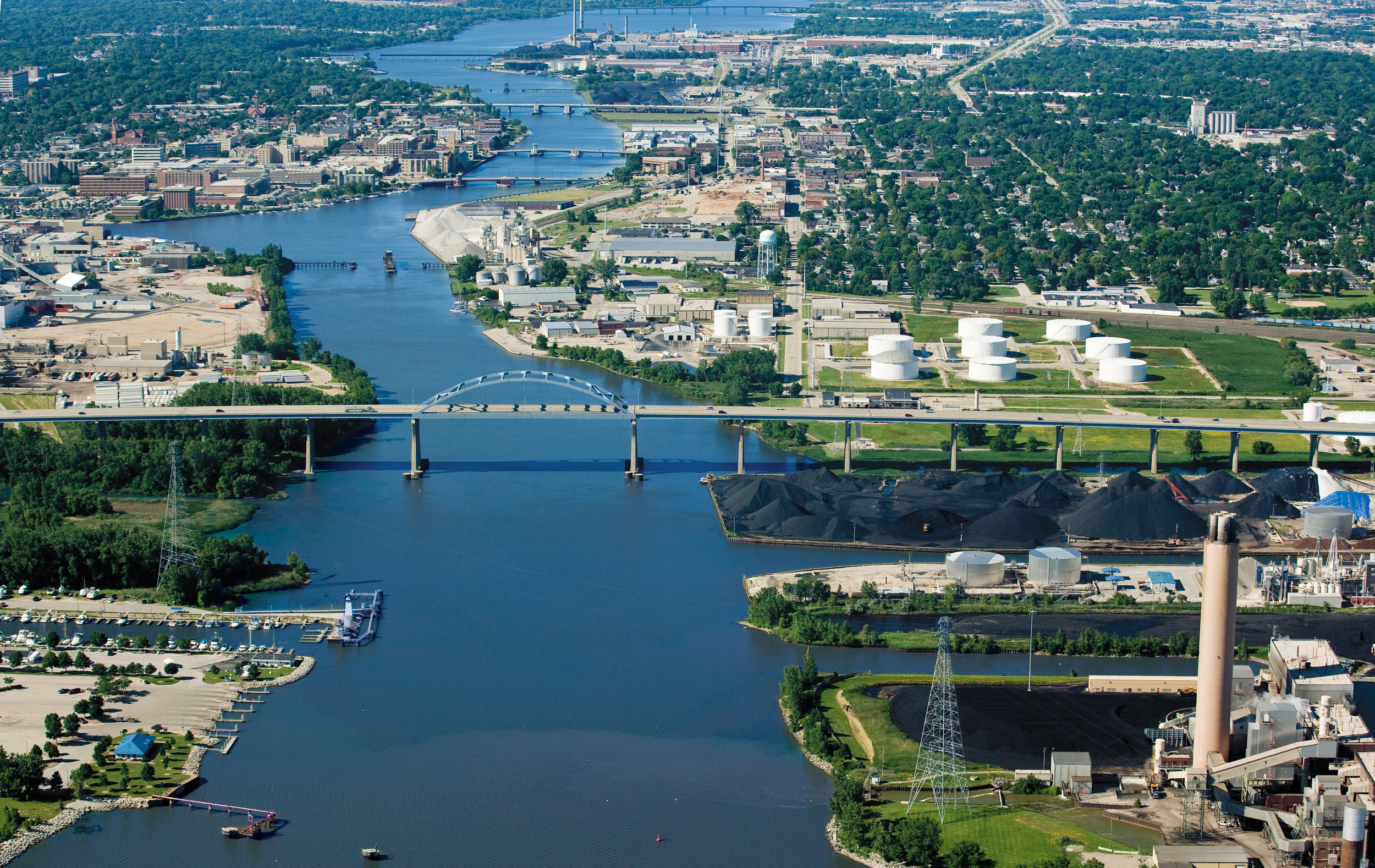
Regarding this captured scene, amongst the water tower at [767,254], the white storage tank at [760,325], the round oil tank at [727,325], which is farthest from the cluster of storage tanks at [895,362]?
the water tower at [767,254]

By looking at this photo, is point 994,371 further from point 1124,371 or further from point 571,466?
point 571,466

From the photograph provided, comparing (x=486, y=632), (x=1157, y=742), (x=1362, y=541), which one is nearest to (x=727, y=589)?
(x=486, y=632)

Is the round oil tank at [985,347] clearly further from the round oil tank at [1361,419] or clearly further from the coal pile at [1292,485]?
the coal pile at [1292,485]

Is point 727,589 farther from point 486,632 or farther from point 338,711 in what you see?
point 338,711

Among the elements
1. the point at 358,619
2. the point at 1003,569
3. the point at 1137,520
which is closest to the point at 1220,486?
the point at 1137,520

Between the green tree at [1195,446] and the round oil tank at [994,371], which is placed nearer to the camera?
the green tree at [1195,446]

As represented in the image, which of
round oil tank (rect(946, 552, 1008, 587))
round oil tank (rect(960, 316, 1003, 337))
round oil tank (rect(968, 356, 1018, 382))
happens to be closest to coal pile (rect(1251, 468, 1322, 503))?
round oil tank (rect(946, 552, 1008, 587))
